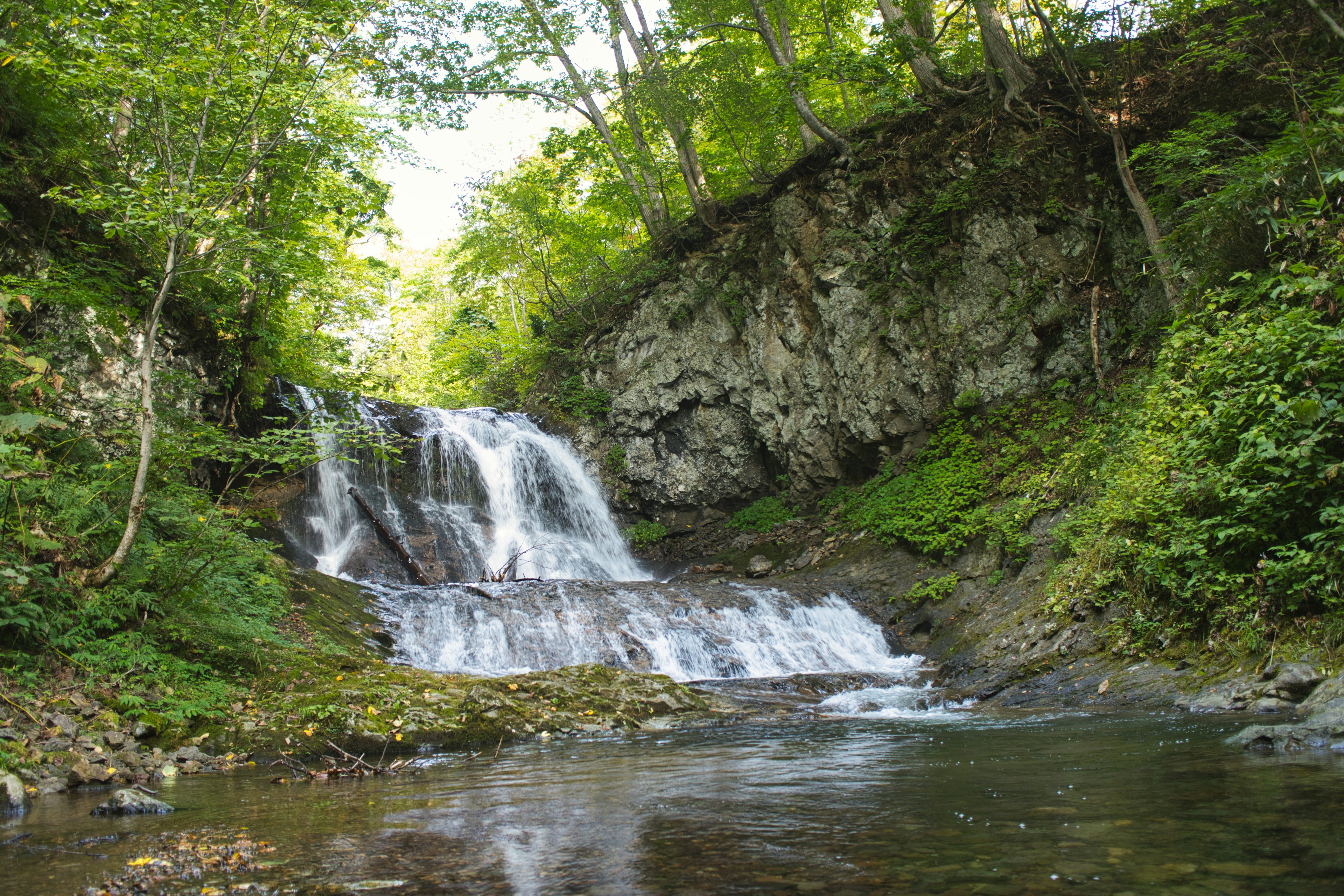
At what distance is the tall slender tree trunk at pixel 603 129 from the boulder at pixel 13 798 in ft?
51.1

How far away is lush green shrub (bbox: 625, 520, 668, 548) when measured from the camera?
16281 millimetres

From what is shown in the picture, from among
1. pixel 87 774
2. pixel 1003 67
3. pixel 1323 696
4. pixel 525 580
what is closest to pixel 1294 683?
pixel 1323 696

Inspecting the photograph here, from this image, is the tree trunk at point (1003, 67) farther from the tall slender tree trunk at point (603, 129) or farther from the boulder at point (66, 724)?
the boulder at point (66, 724)

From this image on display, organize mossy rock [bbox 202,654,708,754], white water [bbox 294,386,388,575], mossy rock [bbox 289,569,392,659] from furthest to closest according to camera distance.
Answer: white water [bbox 294,386,388,575], mossy rock [bbox 289,569,392,659], mossy rock [bbox 202,654,708,754]

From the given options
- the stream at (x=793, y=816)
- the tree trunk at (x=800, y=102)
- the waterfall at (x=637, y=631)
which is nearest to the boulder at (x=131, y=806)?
the stream at (x=793, y=816)

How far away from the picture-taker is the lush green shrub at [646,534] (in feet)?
53.4

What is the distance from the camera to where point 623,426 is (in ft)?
56.2

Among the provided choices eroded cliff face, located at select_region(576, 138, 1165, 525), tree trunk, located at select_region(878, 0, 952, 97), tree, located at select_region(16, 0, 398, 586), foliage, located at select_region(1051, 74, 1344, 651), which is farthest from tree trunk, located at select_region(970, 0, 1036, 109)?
tree, located at select_region(16, 0, 398, 586)

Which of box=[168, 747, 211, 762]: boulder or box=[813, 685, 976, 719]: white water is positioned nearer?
box=[168, 747, 211, 762]: boulder

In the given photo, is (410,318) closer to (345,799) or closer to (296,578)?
(296,578)

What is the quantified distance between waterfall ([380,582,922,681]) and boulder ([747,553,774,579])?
7.11 feet

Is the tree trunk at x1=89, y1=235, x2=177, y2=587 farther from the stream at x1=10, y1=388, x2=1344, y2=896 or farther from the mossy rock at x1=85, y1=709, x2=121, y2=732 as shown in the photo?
the stream at x1=10, y1=388, x2=1344, y2=896

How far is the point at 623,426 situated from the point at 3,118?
37.9ft

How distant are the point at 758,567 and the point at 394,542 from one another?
Answer: 6.89 meters
